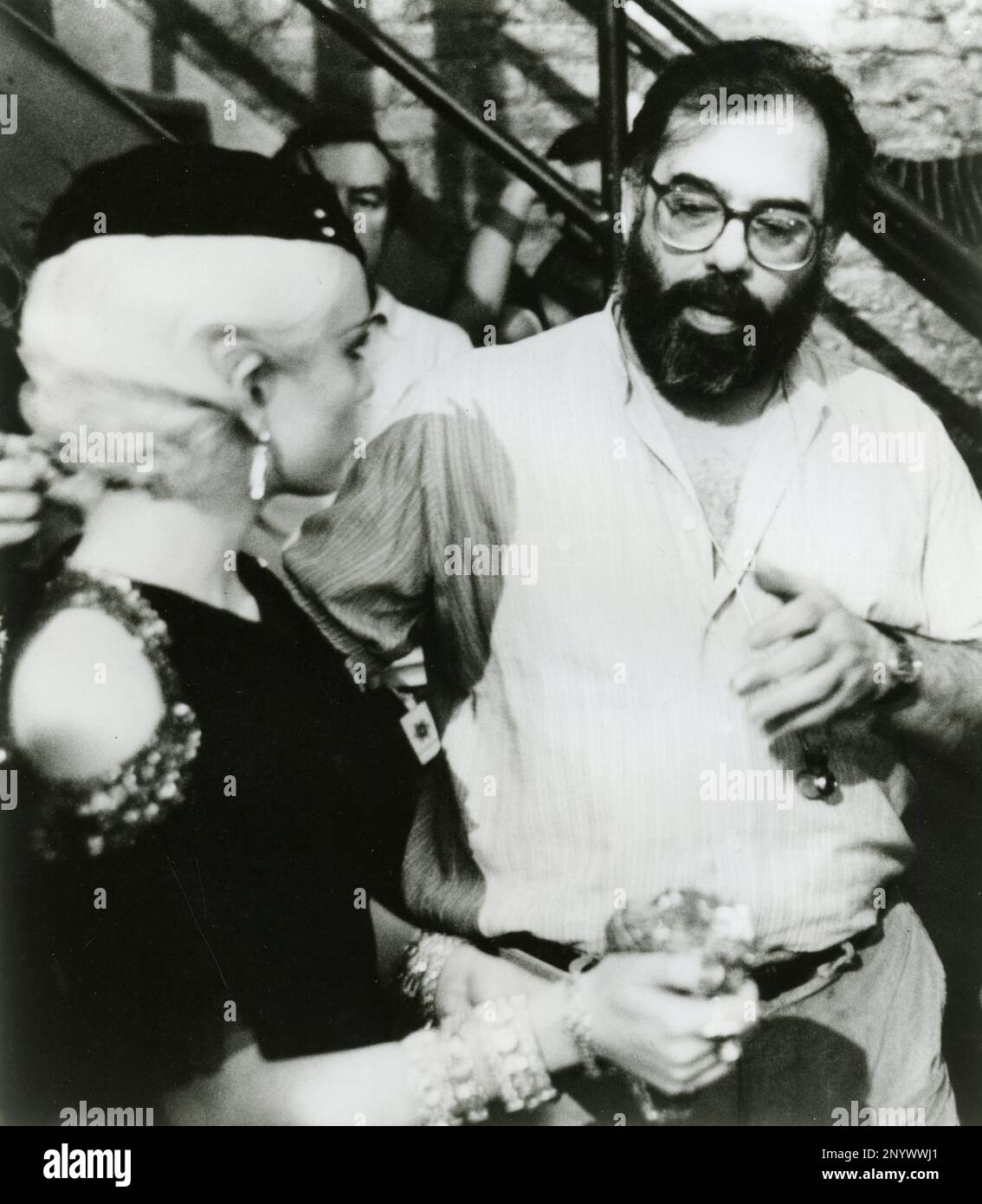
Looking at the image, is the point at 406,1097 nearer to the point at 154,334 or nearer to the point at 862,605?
the point at 862,605

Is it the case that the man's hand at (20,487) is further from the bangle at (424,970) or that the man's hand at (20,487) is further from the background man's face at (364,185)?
the bangle at (424,970)

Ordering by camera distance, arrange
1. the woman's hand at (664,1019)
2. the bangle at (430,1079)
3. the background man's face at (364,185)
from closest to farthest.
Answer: the woman's hand at (664,1019) < the bangle at (430,1079) < the background man's face at (364,185)

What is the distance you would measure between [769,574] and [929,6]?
124 cm

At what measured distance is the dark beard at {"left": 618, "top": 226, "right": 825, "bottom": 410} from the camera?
7.47 ft

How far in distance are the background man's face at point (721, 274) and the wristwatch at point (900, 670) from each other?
0.55m

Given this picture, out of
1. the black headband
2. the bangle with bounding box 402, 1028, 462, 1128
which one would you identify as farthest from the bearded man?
the black headband

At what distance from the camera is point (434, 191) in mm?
2488

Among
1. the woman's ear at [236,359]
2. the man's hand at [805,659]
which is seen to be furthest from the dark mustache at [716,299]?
the woman's ear at [236,359]

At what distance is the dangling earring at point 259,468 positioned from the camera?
239 cm

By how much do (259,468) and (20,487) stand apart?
18.8 inches

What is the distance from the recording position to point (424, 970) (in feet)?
7.93

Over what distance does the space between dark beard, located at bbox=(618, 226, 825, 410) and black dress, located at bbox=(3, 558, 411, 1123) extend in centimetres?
83

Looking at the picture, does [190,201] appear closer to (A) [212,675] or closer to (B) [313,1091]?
(A) [212,675]

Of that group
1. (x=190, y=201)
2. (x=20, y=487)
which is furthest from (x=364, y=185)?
(x=20, y=487)
